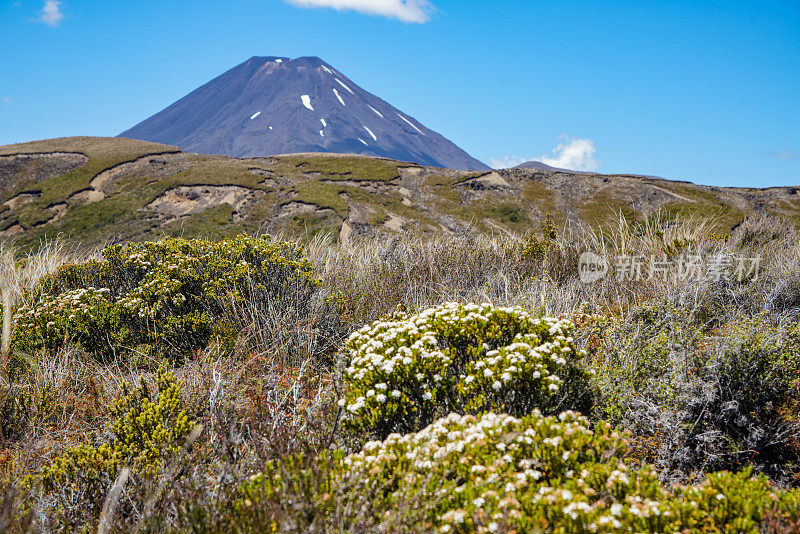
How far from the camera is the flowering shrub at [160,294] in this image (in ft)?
14.8

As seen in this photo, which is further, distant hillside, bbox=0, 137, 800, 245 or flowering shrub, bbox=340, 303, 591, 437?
distant hillside, bbox=0, 137, 800, 245

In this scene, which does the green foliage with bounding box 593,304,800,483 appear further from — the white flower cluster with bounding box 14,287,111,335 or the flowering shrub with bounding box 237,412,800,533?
the white flower cluster with bounding box 14,287,111,335

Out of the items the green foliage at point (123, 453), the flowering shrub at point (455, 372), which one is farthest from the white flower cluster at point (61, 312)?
the flowering shrub at point (455, 372)

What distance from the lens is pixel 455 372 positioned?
130 inches

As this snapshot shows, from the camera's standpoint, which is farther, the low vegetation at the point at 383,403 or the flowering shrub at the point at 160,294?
the flowering shrub at the point at 160,294

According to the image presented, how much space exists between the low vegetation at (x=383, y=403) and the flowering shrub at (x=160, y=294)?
3 cm

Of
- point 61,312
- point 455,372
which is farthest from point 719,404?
point 61,312

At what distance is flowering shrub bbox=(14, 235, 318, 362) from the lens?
4.52 metres

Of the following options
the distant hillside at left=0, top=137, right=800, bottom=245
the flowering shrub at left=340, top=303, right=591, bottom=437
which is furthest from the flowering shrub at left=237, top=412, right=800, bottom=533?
the distant hillside at left=0, top=137, right=800, bottom=245

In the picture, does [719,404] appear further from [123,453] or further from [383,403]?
[123,453]

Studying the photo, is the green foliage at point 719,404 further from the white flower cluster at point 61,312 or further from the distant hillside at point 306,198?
the distant hillside at point 306,198

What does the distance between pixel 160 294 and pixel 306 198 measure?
1644 centimetres

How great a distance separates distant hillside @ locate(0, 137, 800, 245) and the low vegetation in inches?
437

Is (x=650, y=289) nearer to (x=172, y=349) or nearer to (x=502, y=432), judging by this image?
(x=502, y=432)
